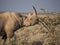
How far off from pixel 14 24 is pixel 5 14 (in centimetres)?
16

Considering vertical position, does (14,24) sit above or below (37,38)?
above

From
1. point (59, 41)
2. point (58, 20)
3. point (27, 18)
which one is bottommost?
point (59, 41)

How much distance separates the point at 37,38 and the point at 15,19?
0.44 m

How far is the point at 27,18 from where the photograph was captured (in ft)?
5.82

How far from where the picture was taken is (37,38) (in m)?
2.00

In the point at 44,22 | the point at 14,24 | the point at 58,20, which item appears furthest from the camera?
the point at 58,20

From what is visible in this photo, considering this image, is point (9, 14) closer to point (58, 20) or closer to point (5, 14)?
point (5, 14)

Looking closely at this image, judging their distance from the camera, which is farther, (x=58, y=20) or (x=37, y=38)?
(x=58, y=20)

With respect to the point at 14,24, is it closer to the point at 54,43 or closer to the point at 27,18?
the point at 27,18

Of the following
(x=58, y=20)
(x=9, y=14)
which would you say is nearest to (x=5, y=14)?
(x=9, y=14)

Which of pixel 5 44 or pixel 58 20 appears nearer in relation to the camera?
pixel 5 44

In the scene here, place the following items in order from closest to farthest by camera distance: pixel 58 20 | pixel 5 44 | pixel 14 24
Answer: pixel 14 24
pixel 5 44
pixel 58 20

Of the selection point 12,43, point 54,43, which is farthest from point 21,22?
point 54,43

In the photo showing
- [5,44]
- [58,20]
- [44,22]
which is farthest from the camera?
[58,20]
